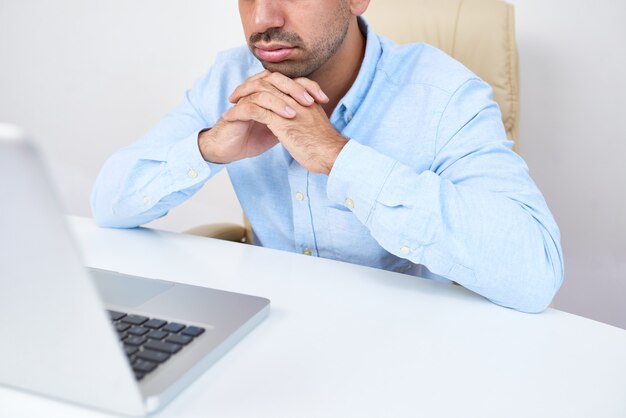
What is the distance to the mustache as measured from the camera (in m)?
1.24

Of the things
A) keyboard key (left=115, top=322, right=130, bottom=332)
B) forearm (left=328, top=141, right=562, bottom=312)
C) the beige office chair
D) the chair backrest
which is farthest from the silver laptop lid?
the chair backrest

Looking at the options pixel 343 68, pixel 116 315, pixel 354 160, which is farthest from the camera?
pixel 343 68

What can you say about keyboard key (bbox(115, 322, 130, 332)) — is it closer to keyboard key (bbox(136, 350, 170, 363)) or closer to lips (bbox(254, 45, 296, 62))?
keyboard key (bbox(136, 350, 170, 363))

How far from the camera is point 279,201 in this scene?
138 cm

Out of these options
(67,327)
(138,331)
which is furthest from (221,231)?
(67,327)

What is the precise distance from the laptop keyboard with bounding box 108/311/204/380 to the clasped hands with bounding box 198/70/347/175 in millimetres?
407

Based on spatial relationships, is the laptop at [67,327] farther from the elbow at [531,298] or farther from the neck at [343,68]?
the neck at [343,68]

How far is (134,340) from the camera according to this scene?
0.68 m

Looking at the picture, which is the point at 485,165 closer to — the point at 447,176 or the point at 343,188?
the point at 447,176

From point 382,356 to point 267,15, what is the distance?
2.46 ft

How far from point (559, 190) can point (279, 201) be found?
38.3 inches

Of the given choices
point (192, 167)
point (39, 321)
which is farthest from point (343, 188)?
point (39, 321)

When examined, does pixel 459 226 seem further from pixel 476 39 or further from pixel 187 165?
pixel 476 39

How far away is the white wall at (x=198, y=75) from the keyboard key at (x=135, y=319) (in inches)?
58.1
